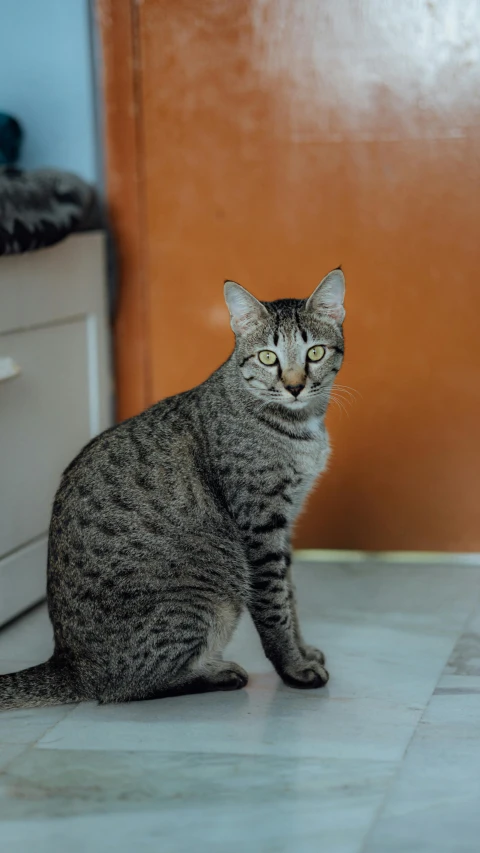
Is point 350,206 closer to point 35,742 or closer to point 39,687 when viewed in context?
point 39,687

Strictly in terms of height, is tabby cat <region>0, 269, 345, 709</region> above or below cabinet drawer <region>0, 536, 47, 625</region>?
above

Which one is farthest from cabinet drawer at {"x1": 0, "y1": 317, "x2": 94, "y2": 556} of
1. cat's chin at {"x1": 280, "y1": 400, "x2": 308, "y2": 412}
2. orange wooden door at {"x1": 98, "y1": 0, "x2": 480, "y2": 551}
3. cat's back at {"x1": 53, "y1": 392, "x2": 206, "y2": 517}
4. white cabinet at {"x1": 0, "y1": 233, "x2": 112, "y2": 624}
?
cat's chin at {"x1": 280, "y1": 400, "x2": 308, "y2": 412}

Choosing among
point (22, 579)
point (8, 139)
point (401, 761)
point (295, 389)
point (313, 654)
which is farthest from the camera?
point (8, 139)

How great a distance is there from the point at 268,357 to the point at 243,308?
12cm

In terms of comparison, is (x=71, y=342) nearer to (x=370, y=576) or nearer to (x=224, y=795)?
(x=370, y=576)

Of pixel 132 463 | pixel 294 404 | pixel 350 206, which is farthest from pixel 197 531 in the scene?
pixel 350 206

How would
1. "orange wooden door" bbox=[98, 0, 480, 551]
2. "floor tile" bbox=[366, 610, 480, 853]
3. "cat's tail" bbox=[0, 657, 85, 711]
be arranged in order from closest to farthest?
"floor tile" bbox=[366, 610, 480, 853] → "cat's tail" bbox=[0, 657, 85, 711] → "orange wooden door" bbox=[98, 0, 480, 551]

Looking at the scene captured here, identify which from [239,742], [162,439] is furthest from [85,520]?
[239,742]

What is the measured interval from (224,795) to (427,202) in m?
1.68

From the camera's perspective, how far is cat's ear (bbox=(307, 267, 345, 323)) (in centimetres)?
199

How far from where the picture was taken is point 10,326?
244 cm

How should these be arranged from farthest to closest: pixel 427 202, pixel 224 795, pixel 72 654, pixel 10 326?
1. pixel 427 202
2. pixel 10 326
3. pixel 72 654
4. pixel 224 795

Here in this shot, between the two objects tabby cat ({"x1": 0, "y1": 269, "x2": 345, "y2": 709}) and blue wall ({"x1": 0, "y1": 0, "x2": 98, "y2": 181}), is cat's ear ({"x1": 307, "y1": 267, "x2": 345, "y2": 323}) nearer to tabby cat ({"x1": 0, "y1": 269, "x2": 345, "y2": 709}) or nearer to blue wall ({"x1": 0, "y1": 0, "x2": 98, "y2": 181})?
tabby cat ({"x1": 0, "y1": 269, "x2": 345, "y2": 709})

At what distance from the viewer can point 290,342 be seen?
1.97 m
